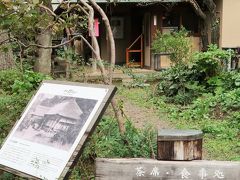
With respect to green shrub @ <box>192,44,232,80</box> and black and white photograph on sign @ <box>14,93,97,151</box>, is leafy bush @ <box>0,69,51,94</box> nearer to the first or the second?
green shrub @ <box>192,44,232,80</box>

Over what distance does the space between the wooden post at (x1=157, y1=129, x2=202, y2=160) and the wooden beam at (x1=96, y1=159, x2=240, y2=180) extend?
0.06 meters

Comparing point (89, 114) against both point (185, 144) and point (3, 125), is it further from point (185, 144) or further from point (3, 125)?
point (3, 125)

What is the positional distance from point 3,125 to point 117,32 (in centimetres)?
1425

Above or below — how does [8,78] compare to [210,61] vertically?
below

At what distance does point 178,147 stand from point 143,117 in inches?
248

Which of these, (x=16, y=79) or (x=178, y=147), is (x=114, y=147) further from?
(x=16, y=79)

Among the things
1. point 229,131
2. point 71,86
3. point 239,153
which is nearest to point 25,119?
point 71,86

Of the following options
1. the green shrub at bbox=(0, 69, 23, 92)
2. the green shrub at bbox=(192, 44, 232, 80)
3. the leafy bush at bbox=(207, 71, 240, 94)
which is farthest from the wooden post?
the green shrub at bbox=(192, 44, 232, 80)

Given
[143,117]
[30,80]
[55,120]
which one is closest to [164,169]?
[55,120]

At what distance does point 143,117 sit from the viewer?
9977 mm

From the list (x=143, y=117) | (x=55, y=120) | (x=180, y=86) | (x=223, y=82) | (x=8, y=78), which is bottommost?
(x=143, y=117)

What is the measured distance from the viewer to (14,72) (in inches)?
472

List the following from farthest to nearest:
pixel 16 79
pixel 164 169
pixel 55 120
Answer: pixel 16 79, pixel 55 120, pixel 164 169

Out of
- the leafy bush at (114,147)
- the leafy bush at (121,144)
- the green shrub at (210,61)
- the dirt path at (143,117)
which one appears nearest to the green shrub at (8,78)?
the dirt path at (143,117)
